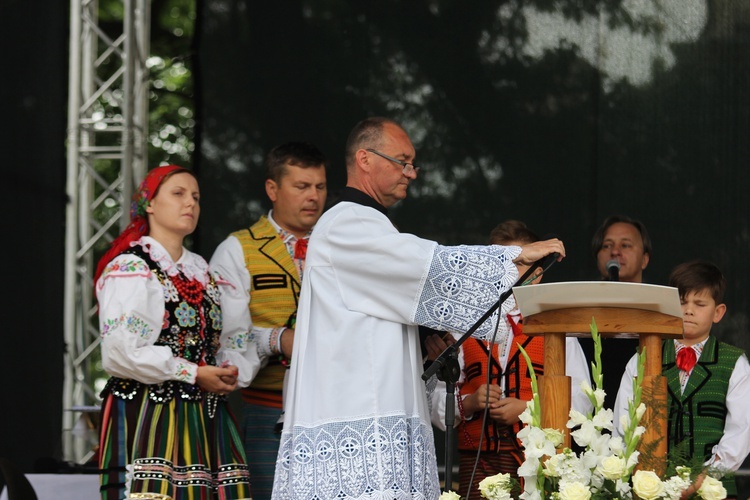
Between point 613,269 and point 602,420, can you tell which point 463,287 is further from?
point 602,420

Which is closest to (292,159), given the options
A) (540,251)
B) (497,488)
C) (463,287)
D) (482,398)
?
(482,398)

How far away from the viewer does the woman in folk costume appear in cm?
403

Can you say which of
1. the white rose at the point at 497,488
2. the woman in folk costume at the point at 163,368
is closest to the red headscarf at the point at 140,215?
the woman in folk costume at the point at 163,368

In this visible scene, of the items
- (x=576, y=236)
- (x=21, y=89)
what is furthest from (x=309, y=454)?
(x=576, y=236)

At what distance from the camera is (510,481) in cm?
276

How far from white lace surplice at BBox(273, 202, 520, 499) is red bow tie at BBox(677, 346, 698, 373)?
3.68 feet

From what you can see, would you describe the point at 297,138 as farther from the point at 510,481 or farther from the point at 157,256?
the point at 510,481

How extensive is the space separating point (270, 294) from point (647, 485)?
8.63 ft

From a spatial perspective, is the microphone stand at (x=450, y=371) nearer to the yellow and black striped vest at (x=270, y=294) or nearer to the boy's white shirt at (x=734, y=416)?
the boy's white shirt at (x=734, y=416)

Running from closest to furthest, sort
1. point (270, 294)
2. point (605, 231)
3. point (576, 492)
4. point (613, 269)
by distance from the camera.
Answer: point (576, 492), point (613, 269), point (270, 294), point (605, 231)

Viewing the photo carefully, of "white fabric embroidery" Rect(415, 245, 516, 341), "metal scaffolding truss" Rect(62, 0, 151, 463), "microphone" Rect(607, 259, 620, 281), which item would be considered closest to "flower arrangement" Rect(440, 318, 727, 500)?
"white fabric embroidery" Rect(415, 245, 516, 341)

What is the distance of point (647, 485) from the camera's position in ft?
8.14

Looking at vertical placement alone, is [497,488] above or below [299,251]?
below

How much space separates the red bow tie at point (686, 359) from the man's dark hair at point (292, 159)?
175 cm
